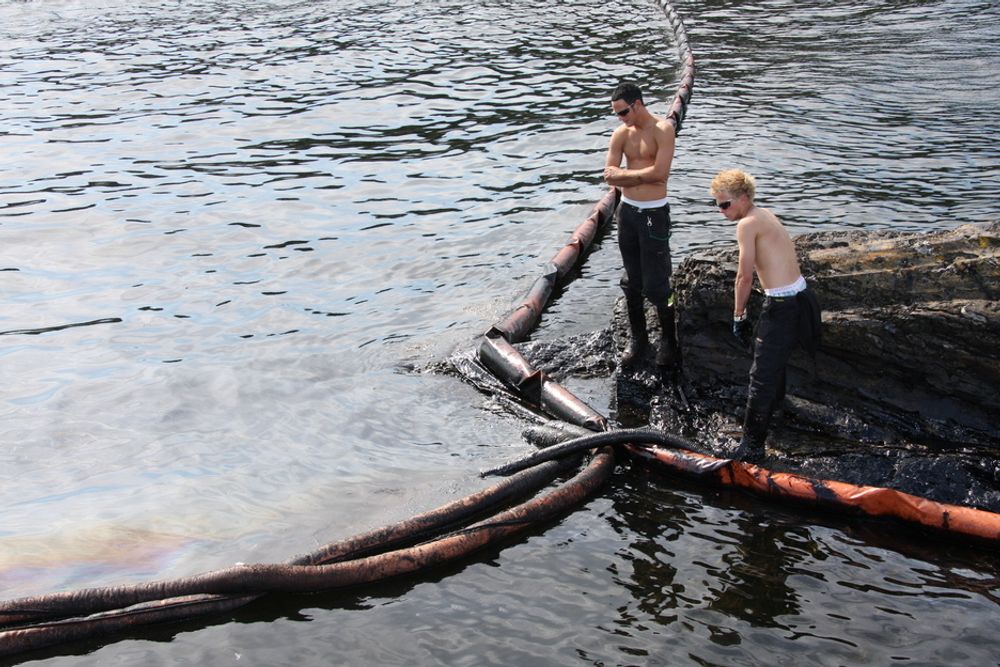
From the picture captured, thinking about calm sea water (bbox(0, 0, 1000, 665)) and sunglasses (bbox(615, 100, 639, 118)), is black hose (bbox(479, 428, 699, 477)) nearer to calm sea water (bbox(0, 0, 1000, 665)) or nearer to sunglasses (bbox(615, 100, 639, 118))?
calm sea water (bbox(0, 0, 1000, 665))

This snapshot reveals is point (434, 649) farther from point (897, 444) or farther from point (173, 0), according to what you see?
point (173, 0)

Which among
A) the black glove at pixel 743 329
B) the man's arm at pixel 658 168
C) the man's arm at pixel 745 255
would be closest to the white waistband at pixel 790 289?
the man's arm at pixel 745 255

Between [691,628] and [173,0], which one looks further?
[173,0]

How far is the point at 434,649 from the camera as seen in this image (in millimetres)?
6500

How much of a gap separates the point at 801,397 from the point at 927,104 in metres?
13.3

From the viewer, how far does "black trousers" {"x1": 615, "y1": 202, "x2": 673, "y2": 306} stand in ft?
31.4

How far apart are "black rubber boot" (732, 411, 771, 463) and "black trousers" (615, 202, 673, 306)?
1.76 meters

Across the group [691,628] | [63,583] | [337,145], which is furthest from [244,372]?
[337,145]

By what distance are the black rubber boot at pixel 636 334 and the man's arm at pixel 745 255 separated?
1891 mm

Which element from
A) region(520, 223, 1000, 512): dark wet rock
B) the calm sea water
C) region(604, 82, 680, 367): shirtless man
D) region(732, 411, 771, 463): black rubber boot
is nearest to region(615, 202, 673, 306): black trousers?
region(604, 82, 680, 367): shirtless man

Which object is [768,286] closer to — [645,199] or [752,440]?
[752,440]

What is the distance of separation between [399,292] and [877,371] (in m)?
6.93

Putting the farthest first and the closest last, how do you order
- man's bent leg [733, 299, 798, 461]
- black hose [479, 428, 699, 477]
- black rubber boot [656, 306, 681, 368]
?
black rubber boot [656, 306, 681, 368] < black hose [479, 428, 699, 477] < man's bent leg [733, 299, 798, 461]

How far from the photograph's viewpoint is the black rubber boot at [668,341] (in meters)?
9.77
